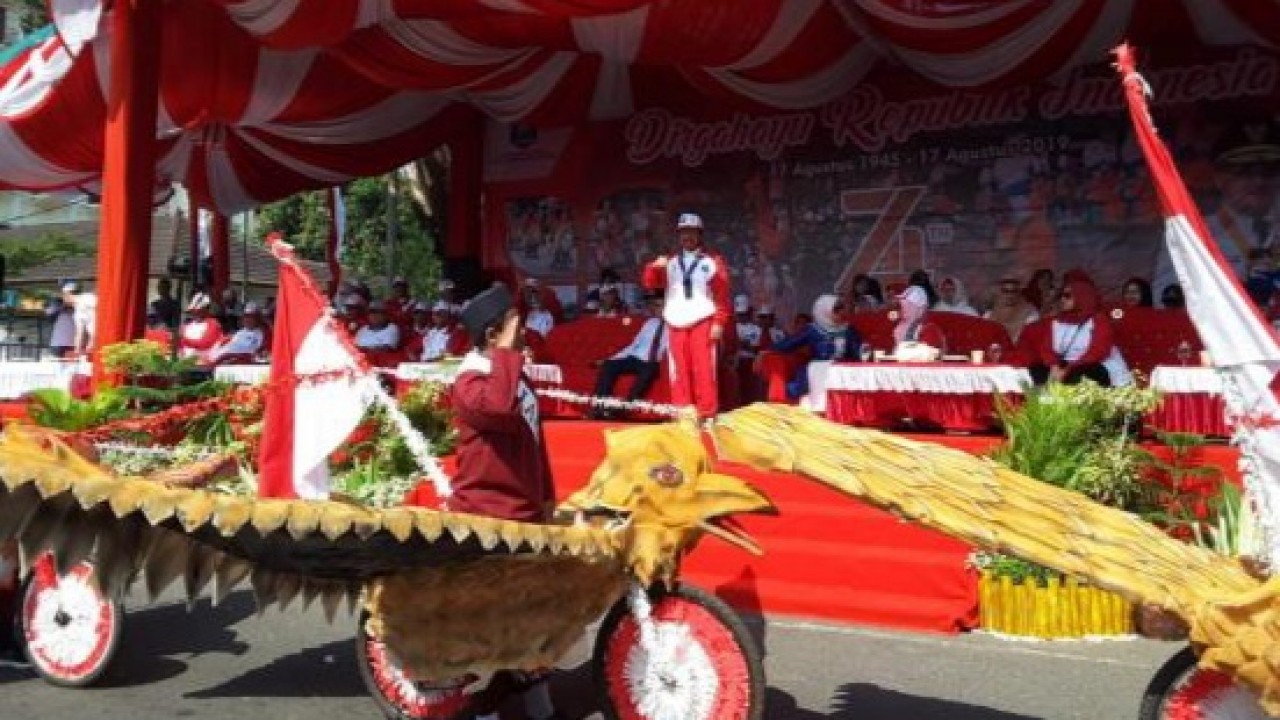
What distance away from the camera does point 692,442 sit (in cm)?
429

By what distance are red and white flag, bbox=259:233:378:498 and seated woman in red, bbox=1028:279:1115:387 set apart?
5167mm

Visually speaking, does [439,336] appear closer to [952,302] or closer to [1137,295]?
[952,302]

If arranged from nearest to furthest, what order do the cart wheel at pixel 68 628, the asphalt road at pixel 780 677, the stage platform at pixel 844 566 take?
1. the asphalt road at pixel 780 677
2. the cart wheel at pixel 68 628
3. the stage platform at pixel 844 566

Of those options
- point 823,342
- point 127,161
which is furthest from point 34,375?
point 823,342

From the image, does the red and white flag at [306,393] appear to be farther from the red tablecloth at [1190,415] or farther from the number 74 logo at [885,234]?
the number 74 logo at [885,234]

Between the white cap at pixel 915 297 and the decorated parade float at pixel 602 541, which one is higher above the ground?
the white cap at pixel 915 297

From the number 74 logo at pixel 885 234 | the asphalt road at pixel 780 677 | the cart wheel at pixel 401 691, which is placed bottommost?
the asphalt road at pixel 780 677

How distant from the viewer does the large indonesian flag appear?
3451 mm

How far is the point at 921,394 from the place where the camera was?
8148 mm

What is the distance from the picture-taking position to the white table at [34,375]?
12.1 m

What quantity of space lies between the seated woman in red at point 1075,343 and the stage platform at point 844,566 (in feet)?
4.76

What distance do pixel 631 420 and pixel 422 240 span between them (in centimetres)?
2637

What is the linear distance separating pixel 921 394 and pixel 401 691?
4703mm

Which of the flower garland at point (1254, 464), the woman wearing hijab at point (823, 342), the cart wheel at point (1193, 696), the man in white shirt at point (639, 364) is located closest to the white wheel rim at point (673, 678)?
the cart wheel at point (1193, 696)
